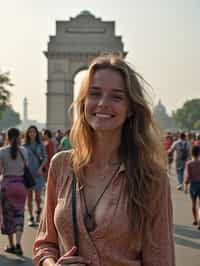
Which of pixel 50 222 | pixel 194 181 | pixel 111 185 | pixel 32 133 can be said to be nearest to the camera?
pixel 111 185

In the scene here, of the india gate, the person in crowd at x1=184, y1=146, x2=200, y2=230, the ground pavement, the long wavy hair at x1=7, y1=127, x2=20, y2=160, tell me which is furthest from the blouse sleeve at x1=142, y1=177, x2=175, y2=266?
the india gate

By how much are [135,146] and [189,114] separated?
122 m

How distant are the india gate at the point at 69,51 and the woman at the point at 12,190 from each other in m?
40.9

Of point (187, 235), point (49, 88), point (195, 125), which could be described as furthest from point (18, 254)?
point (195, 125)

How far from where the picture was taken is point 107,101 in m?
2.30

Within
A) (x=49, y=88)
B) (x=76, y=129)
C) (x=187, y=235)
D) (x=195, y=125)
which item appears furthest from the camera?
(x=195, y=125)

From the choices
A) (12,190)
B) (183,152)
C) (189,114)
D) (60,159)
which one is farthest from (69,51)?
(189,114)

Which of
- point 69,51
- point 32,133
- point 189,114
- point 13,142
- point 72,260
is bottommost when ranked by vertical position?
point 72,260

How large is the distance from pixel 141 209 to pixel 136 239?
0.10 meters

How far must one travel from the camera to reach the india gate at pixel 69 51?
49219 mm

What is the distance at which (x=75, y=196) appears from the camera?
2.27 metres

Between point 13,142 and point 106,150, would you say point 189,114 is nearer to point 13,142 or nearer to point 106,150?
point 13,142

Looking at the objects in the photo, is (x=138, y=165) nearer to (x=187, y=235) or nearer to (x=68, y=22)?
(x=187, y=235)

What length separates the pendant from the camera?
7.20 ft
